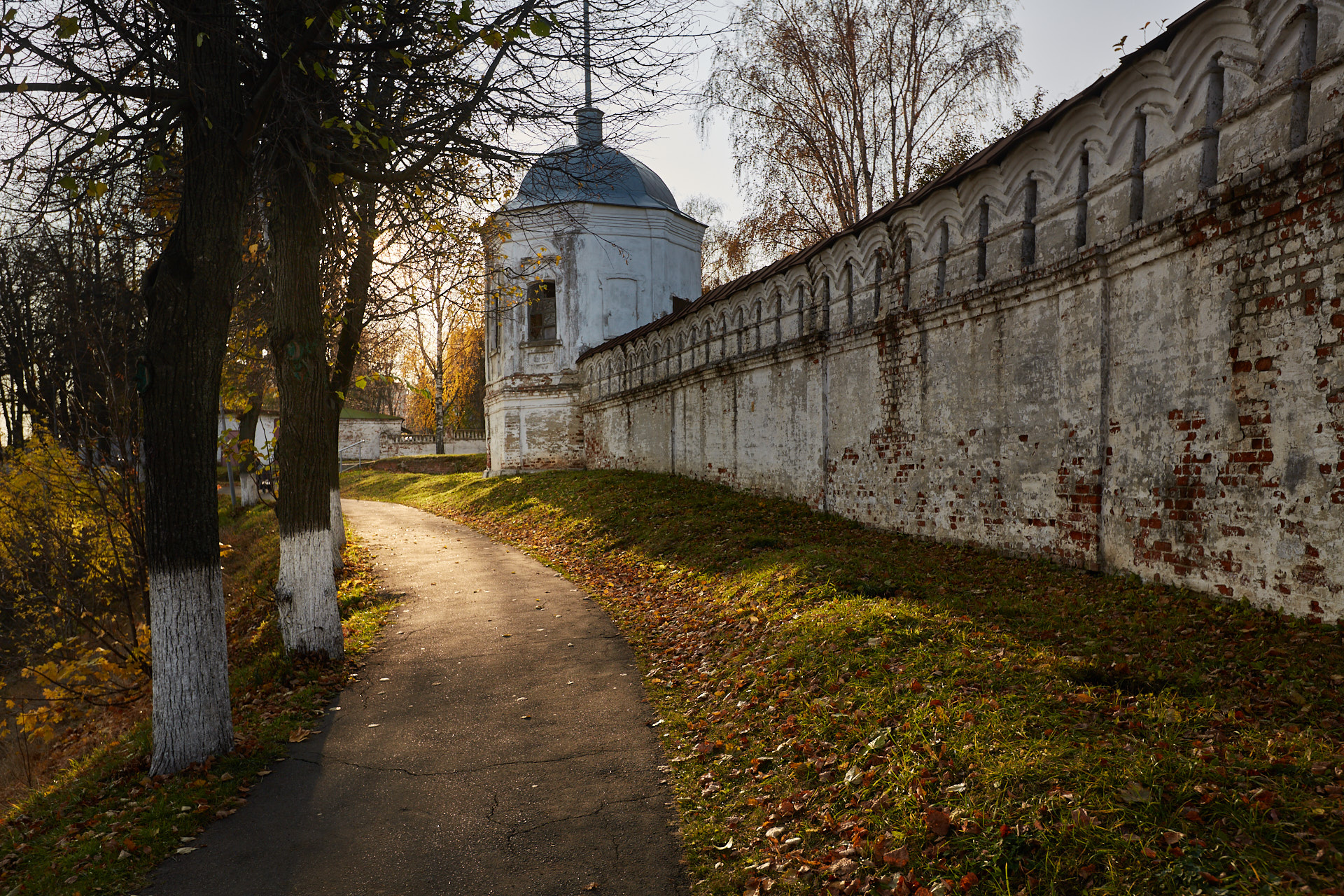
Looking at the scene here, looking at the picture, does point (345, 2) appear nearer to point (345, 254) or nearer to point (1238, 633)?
point (345, 254)

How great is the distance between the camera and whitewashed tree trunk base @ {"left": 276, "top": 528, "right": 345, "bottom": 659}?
24.2ft

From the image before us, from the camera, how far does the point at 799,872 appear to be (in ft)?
11.6

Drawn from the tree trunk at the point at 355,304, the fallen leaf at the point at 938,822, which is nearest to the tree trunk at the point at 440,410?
the tree trunk at the point at 355,304

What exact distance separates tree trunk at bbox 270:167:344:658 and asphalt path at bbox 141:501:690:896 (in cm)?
80

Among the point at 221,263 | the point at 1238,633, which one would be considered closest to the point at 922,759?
the point at 1238,633

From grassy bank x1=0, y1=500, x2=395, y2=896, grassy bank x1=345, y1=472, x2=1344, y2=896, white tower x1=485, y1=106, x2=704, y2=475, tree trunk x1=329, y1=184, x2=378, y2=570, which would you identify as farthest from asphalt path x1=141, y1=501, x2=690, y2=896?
white tower x1=485, y1=106, x2=704, y2=475

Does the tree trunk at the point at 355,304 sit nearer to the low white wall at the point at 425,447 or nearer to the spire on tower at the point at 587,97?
the spire on tower at the point at 587,97

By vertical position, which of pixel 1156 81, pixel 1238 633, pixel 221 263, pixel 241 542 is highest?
pixel 1156 81

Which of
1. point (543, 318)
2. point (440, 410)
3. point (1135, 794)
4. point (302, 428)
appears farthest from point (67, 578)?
point (440, 410)

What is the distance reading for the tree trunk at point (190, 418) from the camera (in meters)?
5.07

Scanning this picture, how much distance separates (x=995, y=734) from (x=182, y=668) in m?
5.18

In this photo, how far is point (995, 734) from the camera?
396cm

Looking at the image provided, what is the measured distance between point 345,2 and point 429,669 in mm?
5651

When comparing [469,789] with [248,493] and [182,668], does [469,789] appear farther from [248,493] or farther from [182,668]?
[248,493]
